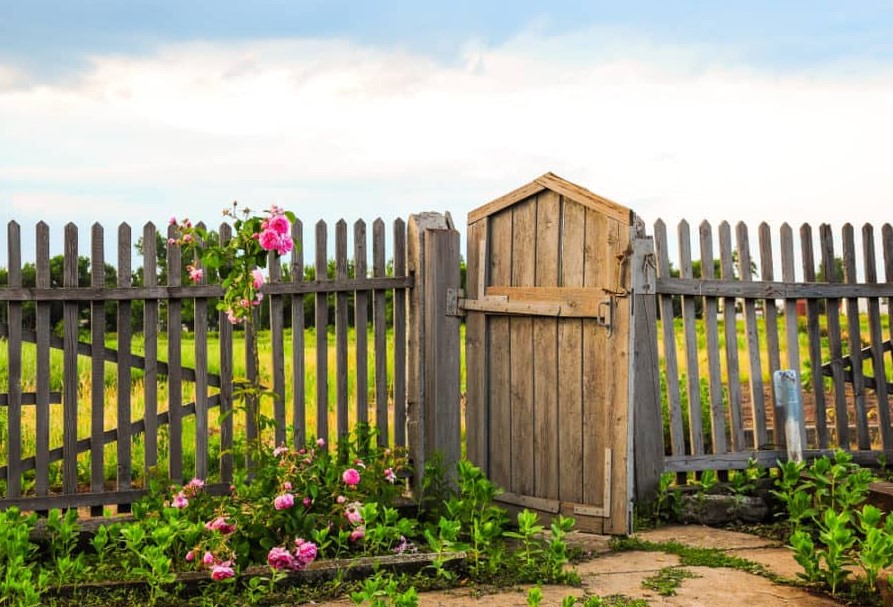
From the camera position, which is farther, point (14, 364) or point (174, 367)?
point (174, 367)

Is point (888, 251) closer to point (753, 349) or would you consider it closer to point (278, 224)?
point (753, 349)

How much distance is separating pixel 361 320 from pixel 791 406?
139 inches

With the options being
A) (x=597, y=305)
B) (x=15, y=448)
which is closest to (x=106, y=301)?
(x=15, y=448)

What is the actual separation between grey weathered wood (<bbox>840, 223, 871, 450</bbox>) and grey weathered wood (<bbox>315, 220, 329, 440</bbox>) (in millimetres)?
4629

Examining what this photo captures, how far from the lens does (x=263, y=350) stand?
39.1 ft

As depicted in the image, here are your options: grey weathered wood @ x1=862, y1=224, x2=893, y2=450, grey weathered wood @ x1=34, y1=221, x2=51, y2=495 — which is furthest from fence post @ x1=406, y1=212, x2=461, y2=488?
grey weathered wood @ x1=862, y1=224, x2=893, y2=450

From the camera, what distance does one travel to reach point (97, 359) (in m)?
6.70

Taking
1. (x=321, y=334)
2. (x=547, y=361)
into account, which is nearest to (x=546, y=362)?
(x=547, y=361)

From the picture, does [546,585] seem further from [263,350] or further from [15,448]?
[263,350]

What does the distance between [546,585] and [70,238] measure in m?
4.00

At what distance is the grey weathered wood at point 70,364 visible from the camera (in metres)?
Result: 6.61

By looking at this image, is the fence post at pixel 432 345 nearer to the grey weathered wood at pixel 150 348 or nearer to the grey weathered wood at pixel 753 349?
the grey weathered wood at pixel 150 348

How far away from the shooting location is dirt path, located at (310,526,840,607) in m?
5.06

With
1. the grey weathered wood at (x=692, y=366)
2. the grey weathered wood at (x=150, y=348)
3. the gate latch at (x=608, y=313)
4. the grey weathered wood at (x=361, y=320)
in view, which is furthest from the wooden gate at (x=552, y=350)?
the grey weathered wood at (x=150, y=348)
